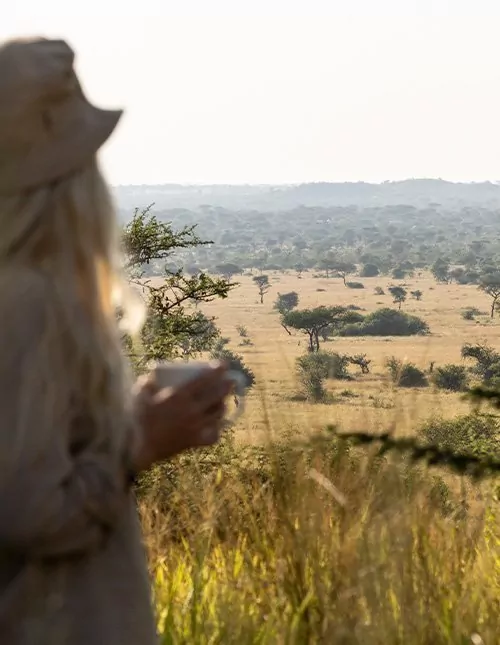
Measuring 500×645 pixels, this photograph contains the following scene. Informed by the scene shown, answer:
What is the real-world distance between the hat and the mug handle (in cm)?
32

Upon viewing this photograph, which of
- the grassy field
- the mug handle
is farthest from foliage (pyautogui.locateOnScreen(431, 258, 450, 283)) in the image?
the mug handle

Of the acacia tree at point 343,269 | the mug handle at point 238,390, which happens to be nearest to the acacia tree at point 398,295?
the acacia tree at point 343,269

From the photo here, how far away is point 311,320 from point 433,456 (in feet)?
145

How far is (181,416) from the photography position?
130 cm

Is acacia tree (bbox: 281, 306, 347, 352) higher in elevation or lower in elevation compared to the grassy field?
lower

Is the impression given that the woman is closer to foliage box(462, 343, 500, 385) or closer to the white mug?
the white mug

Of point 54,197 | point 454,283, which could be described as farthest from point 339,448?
point 454,283

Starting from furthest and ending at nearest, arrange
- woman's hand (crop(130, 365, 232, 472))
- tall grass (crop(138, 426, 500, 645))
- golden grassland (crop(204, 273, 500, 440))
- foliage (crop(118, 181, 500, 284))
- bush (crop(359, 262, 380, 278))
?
1. foliage (crop(118, 181, 500, 284))
2. bush (crop(359, 262, 380, 278))
3. golden grassland (crop(204, 273, 500, 440))
4. tall grass (crop(138, 426, 500, 645))
5. woman's hand (crop(130, 365, 232, 472))

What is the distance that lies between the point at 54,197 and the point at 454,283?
304ft

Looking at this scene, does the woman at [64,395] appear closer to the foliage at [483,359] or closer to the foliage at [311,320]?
the foliage at [483,359]

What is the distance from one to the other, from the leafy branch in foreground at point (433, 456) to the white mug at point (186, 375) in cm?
107

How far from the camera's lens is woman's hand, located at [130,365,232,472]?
129 cm

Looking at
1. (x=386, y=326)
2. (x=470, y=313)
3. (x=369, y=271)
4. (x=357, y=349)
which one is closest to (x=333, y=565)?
(x=357, y=349)

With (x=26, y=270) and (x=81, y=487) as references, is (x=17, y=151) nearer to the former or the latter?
(x=26, y=270)
